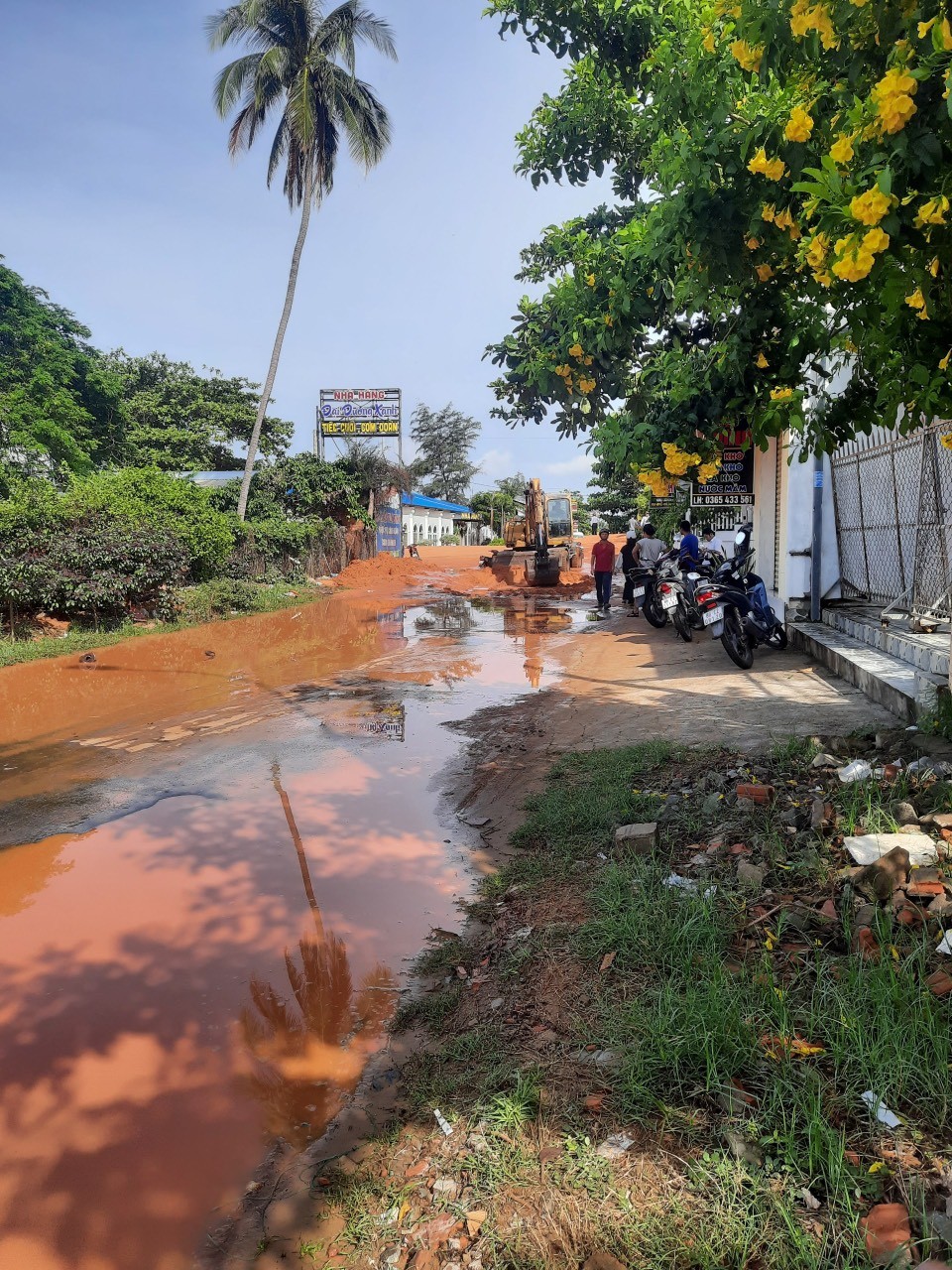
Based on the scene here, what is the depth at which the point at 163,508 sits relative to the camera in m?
16.0

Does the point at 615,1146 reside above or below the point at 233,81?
below

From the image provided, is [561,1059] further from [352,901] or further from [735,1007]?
[352,901]

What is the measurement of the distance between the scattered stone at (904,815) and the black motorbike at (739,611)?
493 centimetres

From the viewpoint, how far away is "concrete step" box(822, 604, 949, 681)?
19.4ft

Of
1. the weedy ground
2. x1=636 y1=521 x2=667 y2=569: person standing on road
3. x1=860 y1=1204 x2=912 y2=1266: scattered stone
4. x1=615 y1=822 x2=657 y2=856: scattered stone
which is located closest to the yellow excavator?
x1=636 y1=521 x2=667 y2=569: person standing on road

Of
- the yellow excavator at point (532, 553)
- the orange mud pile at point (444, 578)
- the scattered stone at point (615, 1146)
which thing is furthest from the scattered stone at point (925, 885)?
the yellow excavator at point (532, 553)

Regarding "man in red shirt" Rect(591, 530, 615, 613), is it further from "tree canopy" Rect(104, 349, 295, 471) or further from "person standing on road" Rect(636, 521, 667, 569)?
"tree canopy" Rect(104, 349, 295, 471)

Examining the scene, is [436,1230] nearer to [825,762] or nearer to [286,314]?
[825,762]

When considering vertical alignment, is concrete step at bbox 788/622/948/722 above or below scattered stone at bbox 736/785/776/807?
above

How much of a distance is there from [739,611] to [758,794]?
4.91 metres

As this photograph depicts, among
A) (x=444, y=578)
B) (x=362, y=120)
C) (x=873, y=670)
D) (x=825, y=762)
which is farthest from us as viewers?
(x=444, y=578)

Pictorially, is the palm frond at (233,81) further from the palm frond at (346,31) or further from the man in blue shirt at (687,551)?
the man in blue shirt at (687,551)

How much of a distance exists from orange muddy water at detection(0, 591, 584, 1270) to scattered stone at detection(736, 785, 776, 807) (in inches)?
62.6

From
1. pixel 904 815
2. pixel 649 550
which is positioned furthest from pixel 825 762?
pixel 649 550
